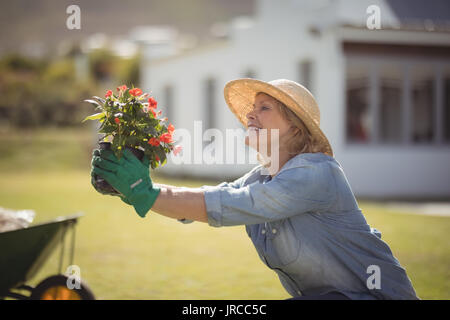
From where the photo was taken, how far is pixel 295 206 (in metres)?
2.51

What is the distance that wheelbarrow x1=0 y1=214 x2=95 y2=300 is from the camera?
3.82 m

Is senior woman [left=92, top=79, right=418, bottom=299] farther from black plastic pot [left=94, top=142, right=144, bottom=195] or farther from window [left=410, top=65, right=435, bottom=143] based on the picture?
window [left=410, top=65, right=435, bottom=143]

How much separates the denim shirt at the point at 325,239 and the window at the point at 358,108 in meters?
13.3

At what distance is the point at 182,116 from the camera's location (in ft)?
73.9

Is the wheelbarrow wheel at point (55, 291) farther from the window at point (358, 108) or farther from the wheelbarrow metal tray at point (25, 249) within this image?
the window at point (358, 108)

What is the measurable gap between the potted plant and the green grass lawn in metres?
3.08

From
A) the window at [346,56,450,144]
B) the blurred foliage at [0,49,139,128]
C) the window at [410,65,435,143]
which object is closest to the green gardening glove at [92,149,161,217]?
the window at [346,56,450,144]

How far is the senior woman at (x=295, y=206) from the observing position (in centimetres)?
244

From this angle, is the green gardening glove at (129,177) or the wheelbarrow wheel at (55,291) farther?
the wheelbarrow wheel at (55,291)

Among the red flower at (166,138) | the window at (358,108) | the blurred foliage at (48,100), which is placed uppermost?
the blurred foliage at (48,100)

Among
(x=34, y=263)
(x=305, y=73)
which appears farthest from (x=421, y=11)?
(x=34, y=263)

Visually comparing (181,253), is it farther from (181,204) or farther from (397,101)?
(397,101)

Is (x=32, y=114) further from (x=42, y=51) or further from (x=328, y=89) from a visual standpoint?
(x=42, y=51)

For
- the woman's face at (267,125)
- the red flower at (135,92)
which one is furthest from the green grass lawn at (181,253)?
the red flower at (135,92)
